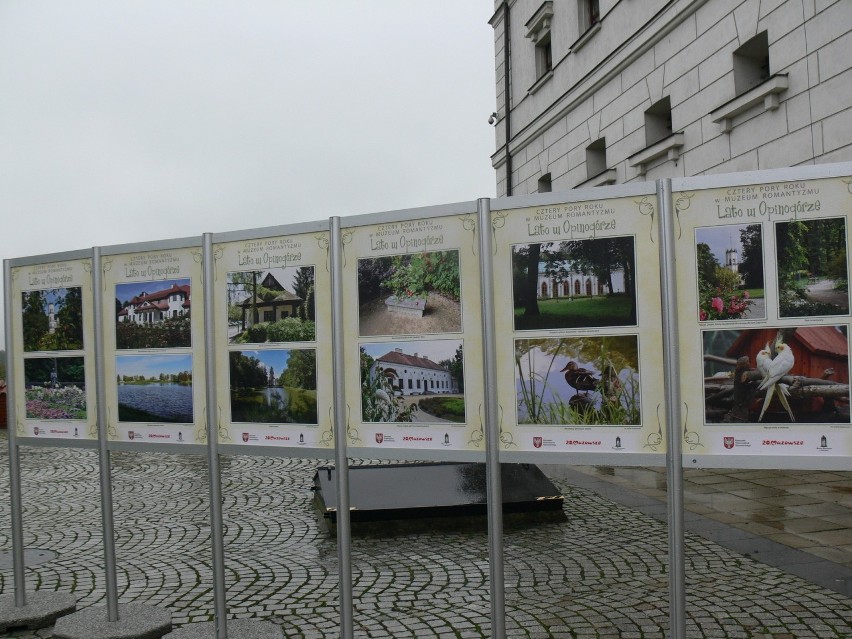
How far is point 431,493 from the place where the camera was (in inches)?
282

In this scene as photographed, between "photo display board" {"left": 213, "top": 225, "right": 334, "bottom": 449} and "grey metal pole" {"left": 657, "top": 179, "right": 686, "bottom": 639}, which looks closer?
"grey metal pole" {"left": 657, "top": 179, "right": 686, "bottom": 639}

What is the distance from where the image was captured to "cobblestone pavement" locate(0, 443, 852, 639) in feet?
14.8

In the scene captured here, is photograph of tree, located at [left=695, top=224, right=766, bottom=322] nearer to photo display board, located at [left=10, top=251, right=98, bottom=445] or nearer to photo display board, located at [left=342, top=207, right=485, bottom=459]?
photo display board, located at [left=342, top=207, right=485, bottom=459]

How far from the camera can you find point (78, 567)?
600 cm

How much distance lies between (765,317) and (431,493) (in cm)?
460

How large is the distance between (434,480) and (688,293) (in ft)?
15.6

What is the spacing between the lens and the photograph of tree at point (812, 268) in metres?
2.99

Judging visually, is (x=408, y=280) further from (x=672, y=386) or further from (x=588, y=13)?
→ (x=588, y=13)

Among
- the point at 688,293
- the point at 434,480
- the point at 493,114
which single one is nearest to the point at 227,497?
the point at 434,480

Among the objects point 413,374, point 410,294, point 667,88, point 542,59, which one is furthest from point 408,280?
point 542,59

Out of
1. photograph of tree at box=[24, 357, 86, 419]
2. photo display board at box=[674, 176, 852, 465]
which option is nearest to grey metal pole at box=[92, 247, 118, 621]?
photograph of tree at box=[24, 357, 86, 419]

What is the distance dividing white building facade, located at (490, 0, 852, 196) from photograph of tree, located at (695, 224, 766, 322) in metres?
7.47

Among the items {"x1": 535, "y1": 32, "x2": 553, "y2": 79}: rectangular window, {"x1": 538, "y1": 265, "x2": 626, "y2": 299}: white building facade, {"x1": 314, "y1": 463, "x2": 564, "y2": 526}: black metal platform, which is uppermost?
{"x1": 535, "y1": 32, "x2": 553, "y2": 79}: rectangular window

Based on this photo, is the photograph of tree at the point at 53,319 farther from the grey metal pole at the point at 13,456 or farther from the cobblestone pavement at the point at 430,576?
the cobblestone pavement at the point at 430,576
